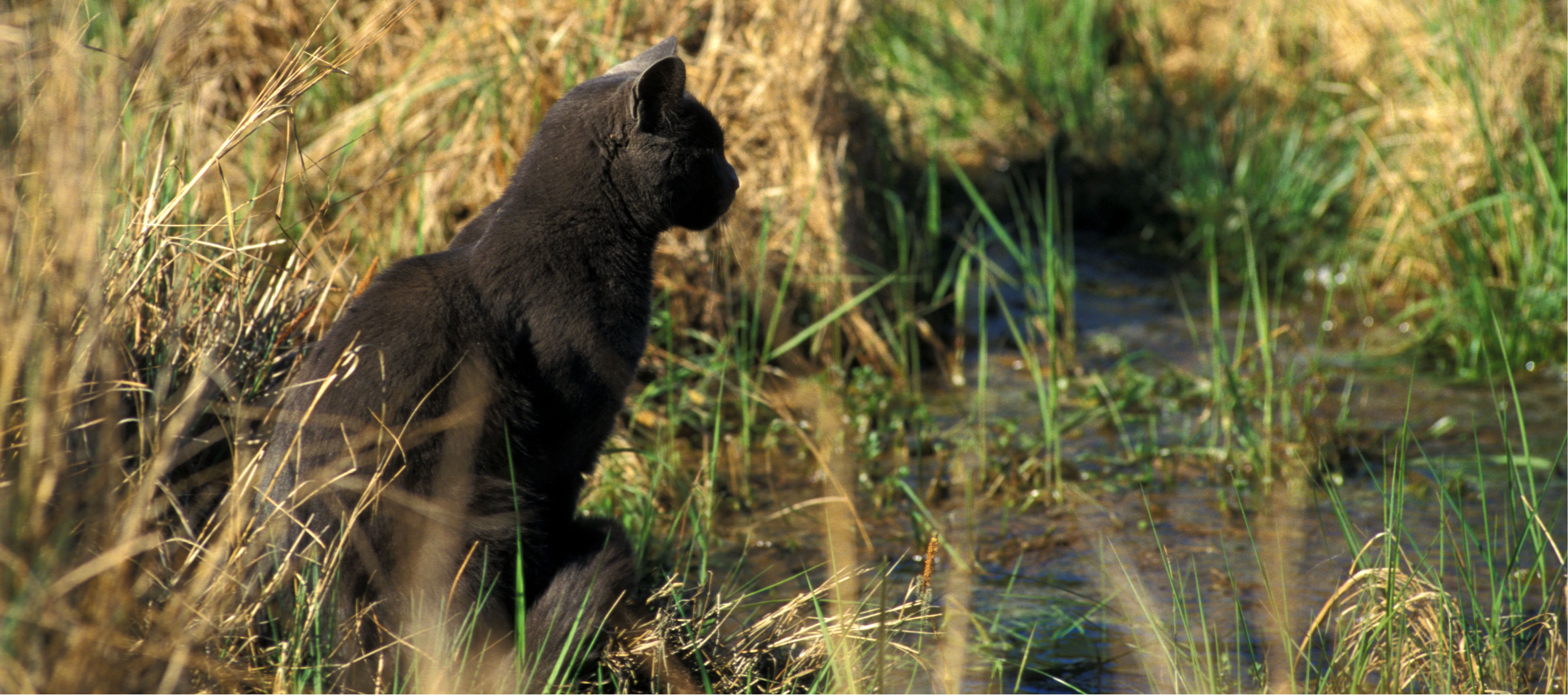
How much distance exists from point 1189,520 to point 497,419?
6.51 feet

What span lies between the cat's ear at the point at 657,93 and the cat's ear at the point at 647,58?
0.18 meters

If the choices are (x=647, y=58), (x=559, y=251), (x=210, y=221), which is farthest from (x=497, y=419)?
(x=210, y=221)

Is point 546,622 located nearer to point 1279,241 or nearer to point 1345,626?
point 1345,626

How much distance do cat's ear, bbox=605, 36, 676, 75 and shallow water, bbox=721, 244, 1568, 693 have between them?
1.03m

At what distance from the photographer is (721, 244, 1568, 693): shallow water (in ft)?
8.38

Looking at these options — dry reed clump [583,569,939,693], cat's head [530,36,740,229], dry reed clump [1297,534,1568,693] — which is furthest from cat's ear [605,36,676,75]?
dry reed clump [1297,534,1568,693]

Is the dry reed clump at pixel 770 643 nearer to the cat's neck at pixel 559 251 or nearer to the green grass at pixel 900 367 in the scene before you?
the green grass at pixel 900 367

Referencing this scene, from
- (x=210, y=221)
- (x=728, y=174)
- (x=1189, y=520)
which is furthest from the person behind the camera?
(x=1189, y=520)

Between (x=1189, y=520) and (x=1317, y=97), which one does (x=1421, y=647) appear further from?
(x=1317, y=97)

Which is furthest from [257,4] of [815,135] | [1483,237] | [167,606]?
[1483,237]

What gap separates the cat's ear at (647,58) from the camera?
8.21 feet

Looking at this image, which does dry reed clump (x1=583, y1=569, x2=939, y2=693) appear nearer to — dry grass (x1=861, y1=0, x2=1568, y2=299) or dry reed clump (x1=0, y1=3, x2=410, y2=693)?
dry reed clump (x1=0, y1=3, x2=410, y2=693)

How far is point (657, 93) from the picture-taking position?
2.26 metres

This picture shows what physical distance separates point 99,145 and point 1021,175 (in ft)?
14.5
